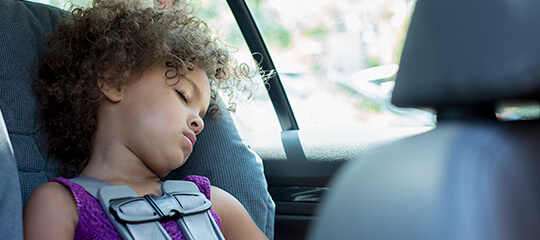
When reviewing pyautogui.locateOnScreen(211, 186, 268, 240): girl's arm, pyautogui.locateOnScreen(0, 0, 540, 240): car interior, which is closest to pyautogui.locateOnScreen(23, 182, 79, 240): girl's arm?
pyautogui.locateOnScreen(0, 0, 540, 240): car interior

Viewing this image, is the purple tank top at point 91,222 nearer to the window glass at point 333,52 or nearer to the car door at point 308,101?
the car door at point 308,101

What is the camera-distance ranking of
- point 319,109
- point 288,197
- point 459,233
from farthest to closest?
point 319,109, point 288,197, point 459,233

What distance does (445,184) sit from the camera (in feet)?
1.22

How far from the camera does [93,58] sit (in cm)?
115

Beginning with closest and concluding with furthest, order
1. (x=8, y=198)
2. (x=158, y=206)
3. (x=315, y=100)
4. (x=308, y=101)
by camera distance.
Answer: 1. (x=8, y=198)
2. (x=158, y=206)
3. (x=308, y=101)
4. (x=315, y=100)

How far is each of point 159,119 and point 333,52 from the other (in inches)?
83.3

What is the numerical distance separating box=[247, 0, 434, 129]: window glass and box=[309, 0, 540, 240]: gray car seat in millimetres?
1438

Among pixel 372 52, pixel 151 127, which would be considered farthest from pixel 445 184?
pixel 372 52

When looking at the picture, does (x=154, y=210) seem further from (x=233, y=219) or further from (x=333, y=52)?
(x=333, y=52)

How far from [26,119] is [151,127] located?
283 mm

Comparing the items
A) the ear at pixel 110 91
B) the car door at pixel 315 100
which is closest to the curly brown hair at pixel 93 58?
the ear at pixel 110 91

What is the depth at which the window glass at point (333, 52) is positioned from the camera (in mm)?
2088

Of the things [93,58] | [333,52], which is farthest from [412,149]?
[333,52]

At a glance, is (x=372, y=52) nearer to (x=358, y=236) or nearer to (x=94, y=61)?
(x=94, y=61)
